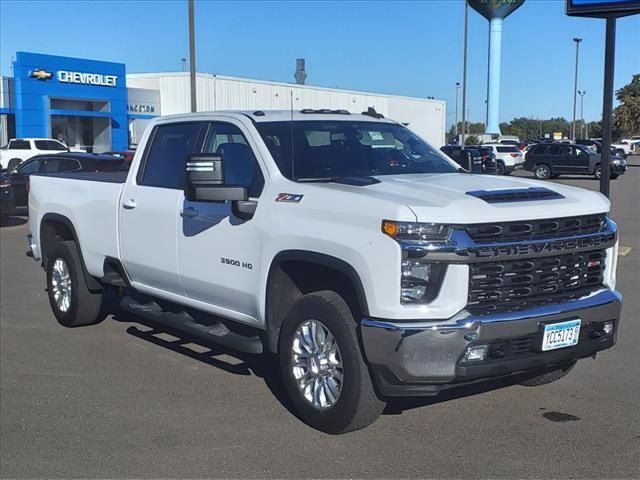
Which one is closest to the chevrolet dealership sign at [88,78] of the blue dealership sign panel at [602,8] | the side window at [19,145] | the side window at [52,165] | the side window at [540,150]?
the side window at [19,145]

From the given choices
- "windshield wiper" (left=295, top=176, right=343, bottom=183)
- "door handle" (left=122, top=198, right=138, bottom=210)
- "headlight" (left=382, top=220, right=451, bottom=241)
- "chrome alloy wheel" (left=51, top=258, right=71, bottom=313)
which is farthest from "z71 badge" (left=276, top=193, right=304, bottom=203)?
"chrome alloy wheel" (left=51, top=258, right=71, bottom=313)

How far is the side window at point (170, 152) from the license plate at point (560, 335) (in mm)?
3061

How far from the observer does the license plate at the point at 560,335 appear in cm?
426

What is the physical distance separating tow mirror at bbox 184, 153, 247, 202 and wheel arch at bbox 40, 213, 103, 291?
275 centimetres

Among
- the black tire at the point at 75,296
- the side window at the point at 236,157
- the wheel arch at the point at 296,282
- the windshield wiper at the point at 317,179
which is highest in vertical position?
the side window at the point at 236,157

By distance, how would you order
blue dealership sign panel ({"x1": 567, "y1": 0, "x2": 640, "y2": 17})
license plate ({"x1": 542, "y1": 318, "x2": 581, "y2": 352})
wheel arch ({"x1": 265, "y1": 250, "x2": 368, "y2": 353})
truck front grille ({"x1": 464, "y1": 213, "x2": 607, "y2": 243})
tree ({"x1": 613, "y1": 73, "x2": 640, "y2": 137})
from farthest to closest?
tree ({"x1": 613, "y1": 73, "x2": 640, "y2": 137}) < blue dealership sign panel ({"x1": 567, "y1": 0, "x2": 640, "y2": 17}) < wheel arch ({"x1": 265, "y1": 250, "x2": 368, "y2": 353}) < license plate ({"x1": 542, "y1": 318, "x2": 581, "y2": 352}) < truck front grille ({"x1": 464, "y1": 213, "x2": 607, "y2": 243})

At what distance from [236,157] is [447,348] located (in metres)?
2.34

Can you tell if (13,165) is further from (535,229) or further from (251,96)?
(251,96)

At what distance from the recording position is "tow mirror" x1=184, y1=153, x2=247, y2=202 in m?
4.91

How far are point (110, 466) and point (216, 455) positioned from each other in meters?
0.61

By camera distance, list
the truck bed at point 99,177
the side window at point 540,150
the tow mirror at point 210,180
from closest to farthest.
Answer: the tow mirror at point 210,180 → the truck bed at point 99,177 → the side window at point 540,150

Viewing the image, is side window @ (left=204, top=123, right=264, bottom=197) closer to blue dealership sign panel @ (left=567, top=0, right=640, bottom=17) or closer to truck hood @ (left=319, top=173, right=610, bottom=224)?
truck hood @ (left=319, top=173, right=610, bottom=224)

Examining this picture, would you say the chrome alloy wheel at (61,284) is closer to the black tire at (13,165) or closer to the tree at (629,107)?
the tree at (629,107)

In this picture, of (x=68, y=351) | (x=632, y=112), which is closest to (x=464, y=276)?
(x=68, y=351)
